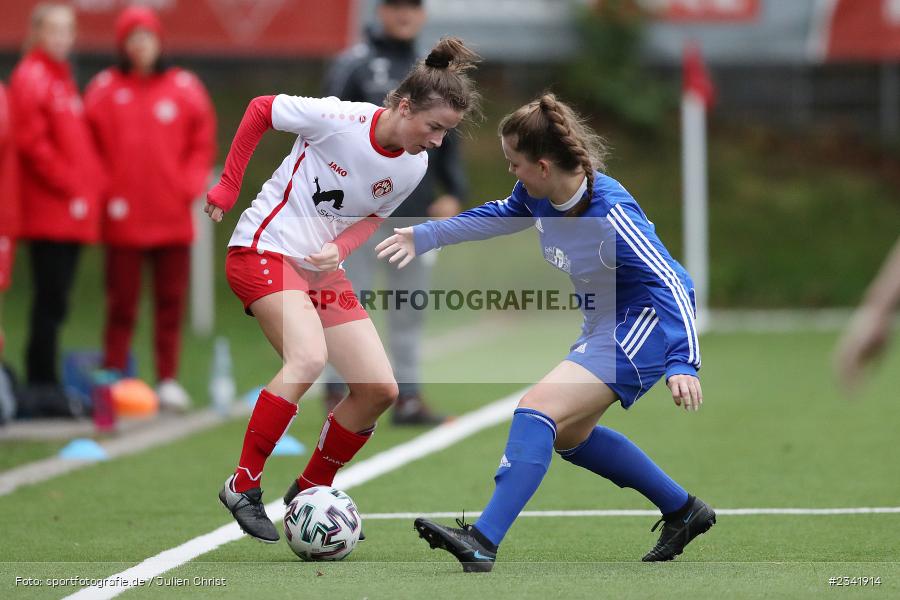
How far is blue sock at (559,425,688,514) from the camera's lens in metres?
5.21

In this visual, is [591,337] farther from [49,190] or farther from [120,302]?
[120,302]

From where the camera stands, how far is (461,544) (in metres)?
4.77

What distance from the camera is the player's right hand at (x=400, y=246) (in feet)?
17.3

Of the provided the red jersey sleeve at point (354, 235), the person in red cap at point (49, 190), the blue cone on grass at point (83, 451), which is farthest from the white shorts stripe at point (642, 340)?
the person in red cap at point (49, 190)

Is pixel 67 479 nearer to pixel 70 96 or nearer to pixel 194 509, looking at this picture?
pixel 194 509

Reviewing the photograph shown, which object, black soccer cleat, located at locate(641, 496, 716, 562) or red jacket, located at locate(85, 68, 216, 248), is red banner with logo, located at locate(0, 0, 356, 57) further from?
black soccer cleat, located at locate(641, 496, 716, 562)

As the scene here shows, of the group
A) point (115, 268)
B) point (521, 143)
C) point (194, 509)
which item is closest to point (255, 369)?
point (115, 268)

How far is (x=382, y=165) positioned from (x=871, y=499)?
2.59 metres

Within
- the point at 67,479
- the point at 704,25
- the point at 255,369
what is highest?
the point at 704,25

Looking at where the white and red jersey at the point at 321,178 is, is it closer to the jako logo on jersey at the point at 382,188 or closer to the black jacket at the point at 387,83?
the jako logo on jersey at the point at 382,188

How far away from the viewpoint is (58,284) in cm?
923

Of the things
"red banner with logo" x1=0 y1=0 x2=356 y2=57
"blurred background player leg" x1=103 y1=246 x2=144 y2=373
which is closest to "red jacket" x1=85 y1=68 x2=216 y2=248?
"blurred background player leg" x1=103 y1=246 x2=144 y2=373

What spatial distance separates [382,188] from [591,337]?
1.14 m

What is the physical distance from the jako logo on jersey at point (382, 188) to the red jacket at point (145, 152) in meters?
4.20
